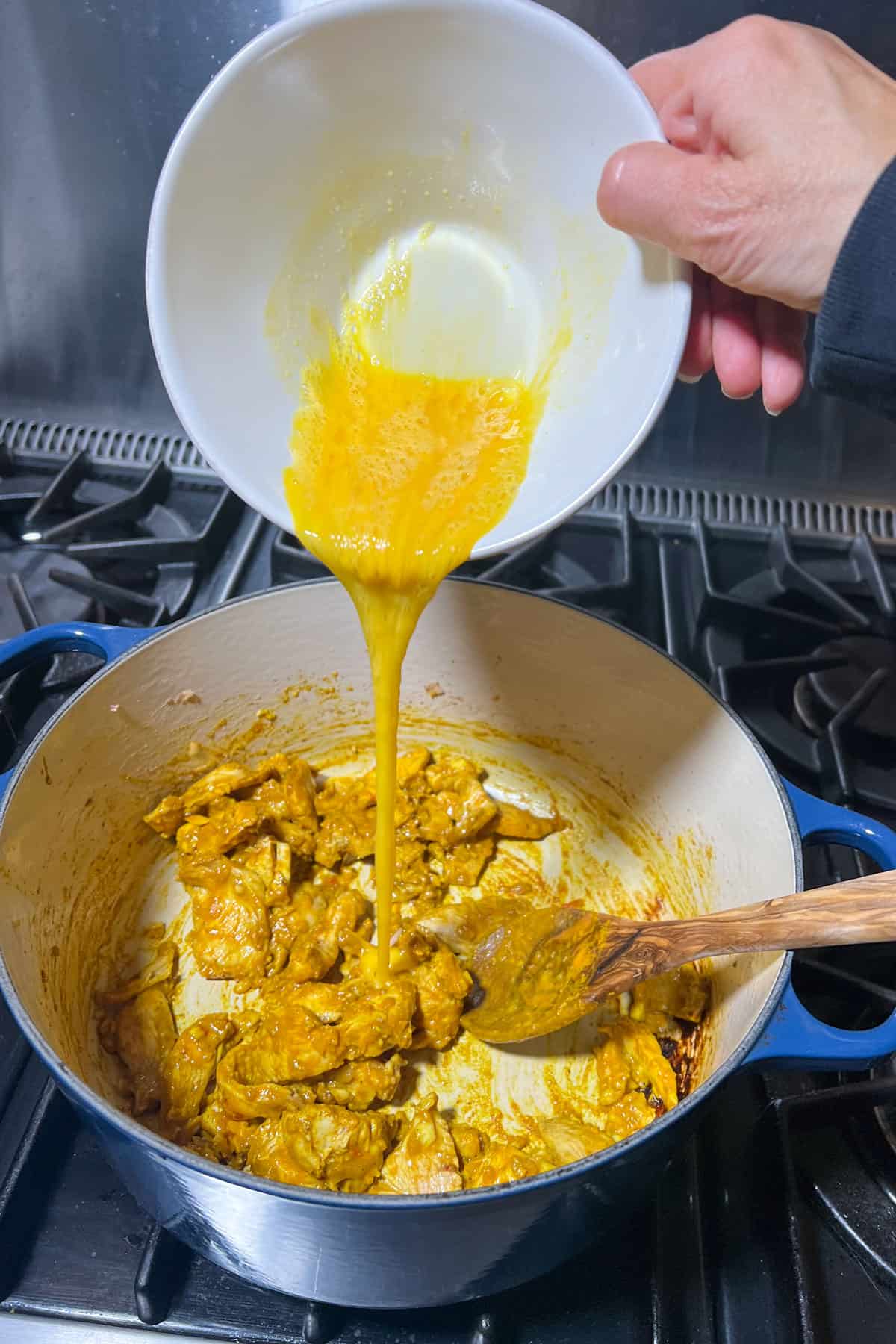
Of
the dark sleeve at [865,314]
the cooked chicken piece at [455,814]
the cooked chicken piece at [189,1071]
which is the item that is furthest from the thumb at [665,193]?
the cooked chicken piece at [189,1071]

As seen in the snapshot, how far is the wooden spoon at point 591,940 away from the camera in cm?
92

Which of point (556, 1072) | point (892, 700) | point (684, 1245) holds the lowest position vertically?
point (556, 1072)

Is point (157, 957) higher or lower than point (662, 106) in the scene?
lower

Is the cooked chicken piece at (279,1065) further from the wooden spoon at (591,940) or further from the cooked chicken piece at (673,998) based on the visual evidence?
the cooked chicken piece at (673,998)

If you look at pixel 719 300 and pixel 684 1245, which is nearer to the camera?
pixel 684 1245

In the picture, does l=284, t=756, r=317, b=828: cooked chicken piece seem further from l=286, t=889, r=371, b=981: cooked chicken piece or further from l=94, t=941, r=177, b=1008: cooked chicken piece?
l=94, t=941, r=177, b=1008: cooked chicken piece

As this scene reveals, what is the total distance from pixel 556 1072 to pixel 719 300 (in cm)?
110

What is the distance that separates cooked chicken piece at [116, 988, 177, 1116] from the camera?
4.17 ft

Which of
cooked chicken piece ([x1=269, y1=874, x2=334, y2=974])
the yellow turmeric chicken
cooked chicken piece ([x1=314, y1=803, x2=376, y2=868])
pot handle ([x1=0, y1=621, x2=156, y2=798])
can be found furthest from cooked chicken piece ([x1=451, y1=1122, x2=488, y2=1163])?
pot handle ([x1=0, y1=621, x2=156, y2=798])

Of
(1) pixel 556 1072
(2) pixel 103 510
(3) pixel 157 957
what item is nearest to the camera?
(1) pixel 556 1072

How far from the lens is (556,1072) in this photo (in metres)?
1.34

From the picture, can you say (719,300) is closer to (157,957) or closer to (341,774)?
(341,774)

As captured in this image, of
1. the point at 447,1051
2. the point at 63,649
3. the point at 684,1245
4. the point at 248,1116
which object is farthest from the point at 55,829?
the point at 684,1245

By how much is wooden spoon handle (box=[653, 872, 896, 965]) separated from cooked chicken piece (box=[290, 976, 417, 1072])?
17.3 inches
